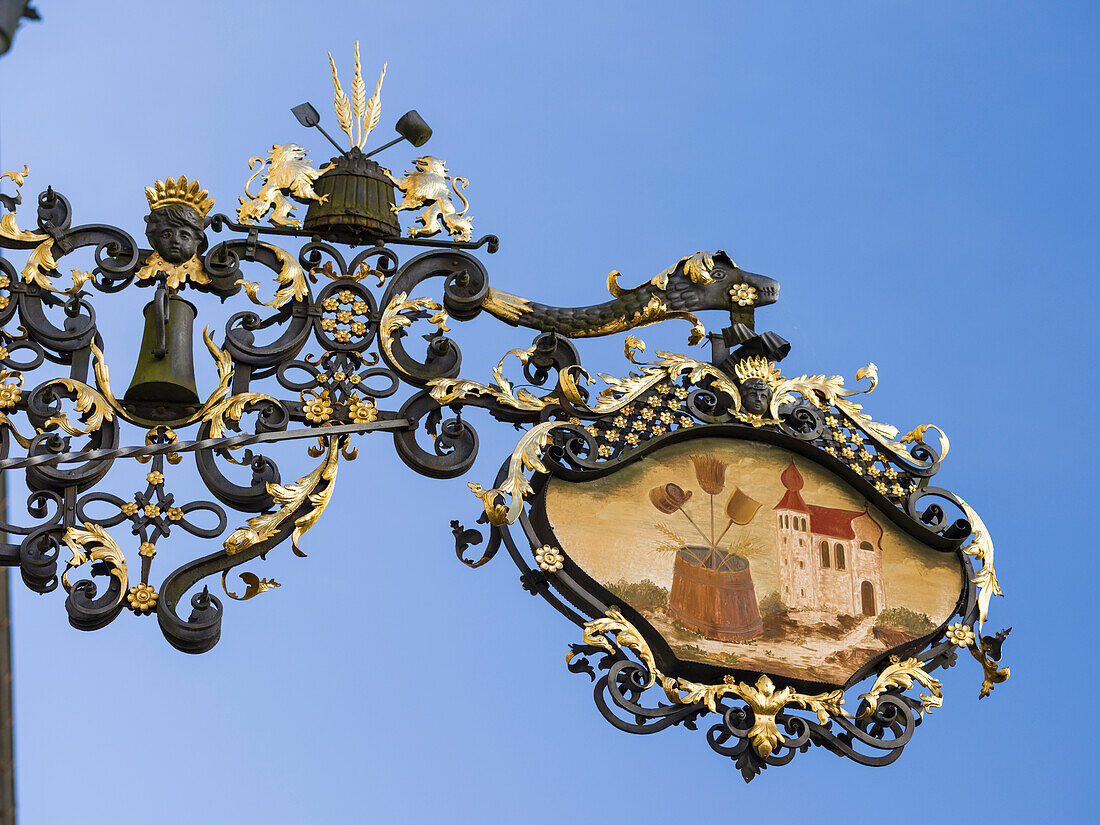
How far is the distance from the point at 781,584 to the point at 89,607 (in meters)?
3.50

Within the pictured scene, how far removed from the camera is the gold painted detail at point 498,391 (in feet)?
32.0

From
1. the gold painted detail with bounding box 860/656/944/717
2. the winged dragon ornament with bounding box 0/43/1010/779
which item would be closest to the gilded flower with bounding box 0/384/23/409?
the winged dragon ornament with bounding box 0/43/1010/779

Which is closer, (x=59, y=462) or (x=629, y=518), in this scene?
(x=59, y=462)

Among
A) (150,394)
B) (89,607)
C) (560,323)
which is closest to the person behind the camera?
(89,607)

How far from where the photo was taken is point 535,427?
977 centimetres

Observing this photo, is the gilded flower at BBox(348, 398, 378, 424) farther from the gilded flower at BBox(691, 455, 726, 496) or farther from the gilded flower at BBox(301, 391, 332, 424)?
the gilded flower at BBox(691, 455, 726, 496)

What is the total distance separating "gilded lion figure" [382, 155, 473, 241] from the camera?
33.4 ft

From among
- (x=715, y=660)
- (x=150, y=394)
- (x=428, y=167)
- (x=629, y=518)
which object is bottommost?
(x=715, y=660)

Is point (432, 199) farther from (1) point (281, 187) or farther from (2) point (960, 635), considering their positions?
(2) point (960, 635)

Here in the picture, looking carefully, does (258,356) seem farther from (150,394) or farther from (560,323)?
(560,323)

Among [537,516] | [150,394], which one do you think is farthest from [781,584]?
[150,394]

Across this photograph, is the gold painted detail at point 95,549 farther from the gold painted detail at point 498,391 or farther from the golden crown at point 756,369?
the golden crown at point 756,369

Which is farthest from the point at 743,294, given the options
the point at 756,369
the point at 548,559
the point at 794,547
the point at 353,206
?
the point at 353,206

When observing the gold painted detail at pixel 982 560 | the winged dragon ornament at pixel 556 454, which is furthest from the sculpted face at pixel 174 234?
the gold painted detail at pixel 982 560
